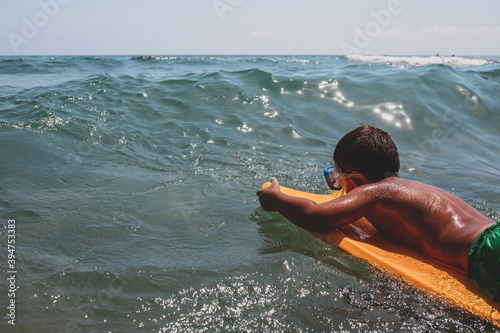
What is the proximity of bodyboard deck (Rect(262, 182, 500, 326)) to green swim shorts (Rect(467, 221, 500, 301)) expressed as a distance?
0.07 m

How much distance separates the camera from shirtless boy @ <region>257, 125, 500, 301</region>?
83.7 inches

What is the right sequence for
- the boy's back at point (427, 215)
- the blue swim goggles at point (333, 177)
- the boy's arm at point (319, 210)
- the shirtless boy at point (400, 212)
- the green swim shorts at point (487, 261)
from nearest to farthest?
the green swim shorts at point (487, 261), the shirtless boy at point (400, 212), the boy's back at point (427, 215), the boy's arm at point (319, 210), the blue swim goggles at point (333, 177)

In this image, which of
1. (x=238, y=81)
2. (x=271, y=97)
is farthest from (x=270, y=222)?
(x=238, y=81)

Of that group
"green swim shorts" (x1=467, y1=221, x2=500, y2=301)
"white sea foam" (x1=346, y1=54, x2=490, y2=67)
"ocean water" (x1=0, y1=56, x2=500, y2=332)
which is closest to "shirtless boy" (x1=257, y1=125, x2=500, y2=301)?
"green swim shorts" (x1=467, y1=221, x2=500, y2=301)

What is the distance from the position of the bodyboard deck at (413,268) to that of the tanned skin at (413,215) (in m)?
0.08

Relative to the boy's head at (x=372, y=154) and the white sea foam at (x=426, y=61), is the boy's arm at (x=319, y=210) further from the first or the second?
the white sea foam at (x=426, y=61)

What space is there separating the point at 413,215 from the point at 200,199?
2.02m

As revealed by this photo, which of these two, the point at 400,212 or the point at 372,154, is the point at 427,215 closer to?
the point at 400,212

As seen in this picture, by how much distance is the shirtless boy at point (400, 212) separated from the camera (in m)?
2.12

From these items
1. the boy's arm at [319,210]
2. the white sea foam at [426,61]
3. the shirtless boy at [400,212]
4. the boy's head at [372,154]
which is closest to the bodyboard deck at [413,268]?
the shirtless boy at [400,212]

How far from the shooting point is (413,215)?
7.80ft

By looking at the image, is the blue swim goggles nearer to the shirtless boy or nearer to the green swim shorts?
the shirtless boy

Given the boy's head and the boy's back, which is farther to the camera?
the boy's head

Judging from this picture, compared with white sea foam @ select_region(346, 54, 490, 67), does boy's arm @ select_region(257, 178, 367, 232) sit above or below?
below
